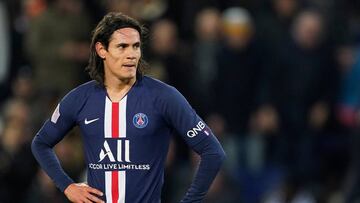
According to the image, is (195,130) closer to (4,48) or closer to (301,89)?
(301,89)

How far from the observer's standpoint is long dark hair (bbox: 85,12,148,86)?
25.2 feet

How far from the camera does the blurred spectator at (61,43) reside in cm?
1406

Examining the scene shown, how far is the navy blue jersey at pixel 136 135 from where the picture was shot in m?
7.53

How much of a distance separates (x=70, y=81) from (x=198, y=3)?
1.95 meters

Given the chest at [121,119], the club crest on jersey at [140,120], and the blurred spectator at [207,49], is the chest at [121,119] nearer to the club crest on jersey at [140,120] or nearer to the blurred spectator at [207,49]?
the club crest on jersey at [140,120]

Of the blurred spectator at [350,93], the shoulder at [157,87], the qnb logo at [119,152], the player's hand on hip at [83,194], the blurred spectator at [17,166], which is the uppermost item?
the shoulder at [157,87]

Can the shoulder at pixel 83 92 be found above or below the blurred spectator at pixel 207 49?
above

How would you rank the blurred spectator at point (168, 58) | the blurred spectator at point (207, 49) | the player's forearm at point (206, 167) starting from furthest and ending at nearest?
the blurred spectator at point (207, 49), the blurred spectator at point (168, 58), the player's forearm at point (206, 167)

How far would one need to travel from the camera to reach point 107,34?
7.70m

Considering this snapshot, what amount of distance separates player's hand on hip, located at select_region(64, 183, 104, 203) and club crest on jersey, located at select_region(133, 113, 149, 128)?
503 millimetres

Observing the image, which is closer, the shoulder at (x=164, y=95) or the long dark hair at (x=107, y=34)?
the shoulder at (x=164, y=95)

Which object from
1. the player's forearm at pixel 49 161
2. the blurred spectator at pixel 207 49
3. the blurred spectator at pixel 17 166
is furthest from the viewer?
the blurred spectator at pixel 207 49

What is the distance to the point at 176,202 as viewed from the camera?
1258 cm

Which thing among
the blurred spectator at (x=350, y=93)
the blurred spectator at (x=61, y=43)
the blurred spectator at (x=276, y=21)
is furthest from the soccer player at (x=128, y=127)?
the blurred spectator at (x=276, y=21)
